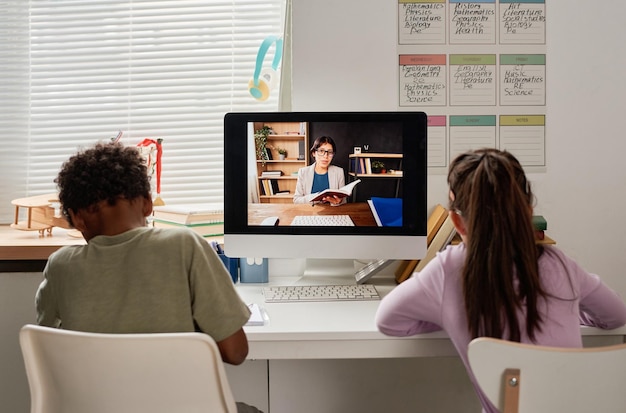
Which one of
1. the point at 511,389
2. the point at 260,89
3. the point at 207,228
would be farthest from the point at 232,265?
the point at 511,389

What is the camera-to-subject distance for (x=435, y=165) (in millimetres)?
2133

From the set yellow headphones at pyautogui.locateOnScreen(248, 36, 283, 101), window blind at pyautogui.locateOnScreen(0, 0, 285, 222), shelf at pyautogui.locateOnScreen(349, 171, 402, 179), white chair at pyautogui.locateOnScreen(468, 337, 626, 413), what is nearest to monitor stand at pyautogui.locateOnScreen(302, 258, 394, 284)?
shelf at pyautogui.locateOnScreen(349, 171, 402, 179)

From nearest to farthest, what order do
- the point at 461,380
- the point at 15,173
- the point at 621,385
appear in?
the point at 621,385, the point at 461,380, the point at 15,173

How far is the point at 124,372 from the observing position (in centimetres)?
111

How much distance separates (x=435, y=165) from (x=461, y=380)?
714mm

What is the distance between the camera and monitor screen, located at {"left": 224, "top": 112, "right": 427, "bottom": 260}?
1.82 metres

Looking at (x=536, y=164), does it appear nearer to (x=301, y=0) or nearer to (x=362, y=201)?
(x=362, y=201)

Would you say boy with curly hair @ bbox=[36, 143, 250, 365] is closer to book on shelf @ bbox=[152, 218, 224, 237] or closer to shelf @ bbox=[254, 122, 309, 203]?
shelf @ bbox=[254, 122, 309, 203]

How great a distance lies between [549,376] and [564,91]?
4.31ft

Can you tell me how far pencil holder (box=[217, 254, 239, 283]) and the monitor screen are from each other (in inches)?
6.5

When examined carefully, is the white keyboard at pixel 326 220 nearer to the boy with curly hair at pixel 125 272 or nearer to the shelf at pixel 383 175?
the shelf at pixel 383 175

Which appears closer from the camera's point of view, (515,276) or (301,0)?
(515,276)

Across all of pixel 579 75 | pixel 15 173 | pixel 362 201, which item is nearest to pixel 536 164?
pixel 579 75

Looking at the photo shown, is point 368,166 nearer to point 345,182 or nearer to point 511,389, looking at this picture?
point 345,182
